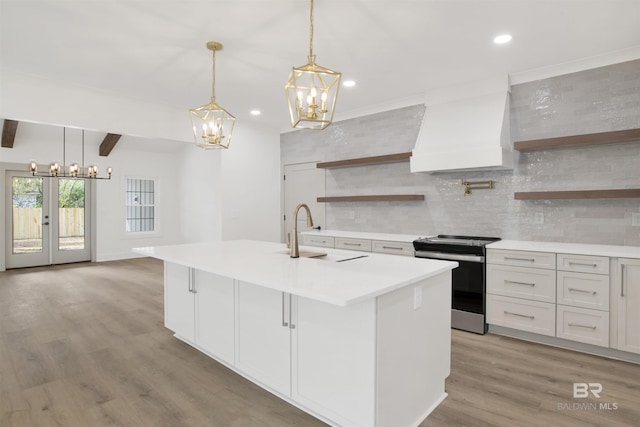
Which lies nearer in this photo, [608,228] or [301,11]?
[301,11]

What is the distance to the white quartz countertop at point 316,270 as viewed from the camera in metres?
1.69

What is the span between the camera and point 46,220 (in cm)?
762

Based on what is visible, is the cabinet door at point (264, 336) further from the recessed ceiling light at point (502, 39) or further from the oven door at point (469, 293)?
the recessed ceiling light at point (502, 39)

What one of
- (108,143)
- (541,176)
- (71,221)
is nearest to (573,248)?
(541,176)

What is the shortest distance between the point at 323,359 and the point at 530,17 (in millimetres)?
2917

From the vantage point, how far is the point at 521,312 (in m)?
3.35

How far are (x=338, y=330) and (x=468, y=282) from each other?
2.21m

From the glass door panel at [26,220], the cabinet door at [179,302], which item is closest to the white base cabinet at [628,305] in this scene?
the cabinet door at [179,302]

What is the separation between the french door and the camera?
7.21m

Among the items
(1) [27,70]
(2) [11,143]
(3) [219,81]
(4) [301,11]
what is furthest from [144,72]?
(2) [11,143]

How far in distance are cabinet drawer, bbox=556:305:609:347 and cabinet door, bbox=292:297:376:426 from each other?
233cm

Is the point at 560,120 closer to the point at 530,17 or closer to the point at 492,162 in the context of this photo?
the point at 492,162

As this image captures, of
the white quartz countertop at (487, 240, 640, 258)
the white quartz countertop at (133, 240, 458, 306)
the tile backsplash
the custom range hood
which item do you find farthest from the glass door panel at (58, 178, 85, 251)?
the white quartz countertop at (487, 240, 640, 258)

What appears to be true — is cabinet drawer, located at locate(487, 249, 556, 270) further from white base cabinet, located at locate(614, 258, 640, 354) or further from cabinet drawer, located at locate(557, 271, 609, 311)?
white base cabinet, located at locate(614, 258, 640, 354)
